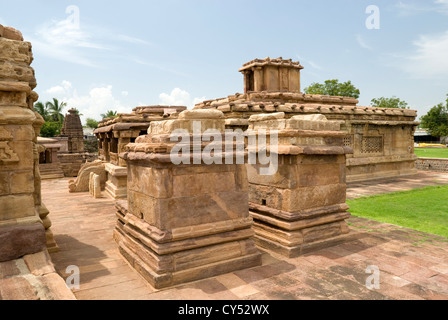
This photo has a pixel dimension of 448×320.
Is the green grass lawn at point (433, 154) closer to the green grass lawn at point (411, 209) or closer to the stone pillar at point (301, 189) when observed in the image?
the green grass lawn at point (411, 209)

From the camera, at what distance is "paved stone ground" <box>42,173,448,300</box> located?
3.27 metres

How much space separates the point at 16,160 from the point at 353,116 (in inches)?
464

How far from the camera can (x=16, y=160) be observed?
370 centimetres

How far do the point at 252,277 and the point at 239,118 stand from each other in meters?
6.89

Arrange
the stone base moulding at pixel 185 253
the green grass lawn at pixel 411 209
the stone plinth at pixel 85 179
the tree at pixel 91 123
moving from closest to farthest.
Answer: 1. the stone base moulding at pixel 185 253
2. the green grass lawn at pixel 411 209
3. the stone plinth at pixel 85 179
4. the tree at pixel 91 123

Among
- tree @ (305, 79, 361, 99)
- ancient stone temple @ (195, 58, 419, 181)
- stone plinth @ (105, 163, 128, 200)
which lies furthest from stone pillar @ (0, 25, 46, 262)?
tree @ (305, 79, 361, 99)

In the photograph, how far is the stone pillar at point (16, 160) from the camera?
360cm

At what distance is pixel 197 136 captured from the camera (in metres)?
3.80

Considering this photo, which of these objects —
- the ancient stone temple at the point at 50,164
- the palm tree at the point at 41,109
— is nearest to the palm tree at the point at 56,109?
the palm tree at the point at 41,109

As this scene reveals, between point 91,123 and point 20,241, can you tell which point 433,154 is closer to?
point 20,241

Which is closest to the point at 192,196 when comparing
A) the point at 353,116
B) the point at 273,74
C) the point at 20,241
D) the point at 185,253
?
the point at 185,253

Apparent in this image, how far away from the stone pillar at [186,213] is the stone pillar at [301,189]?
0.73 metres
